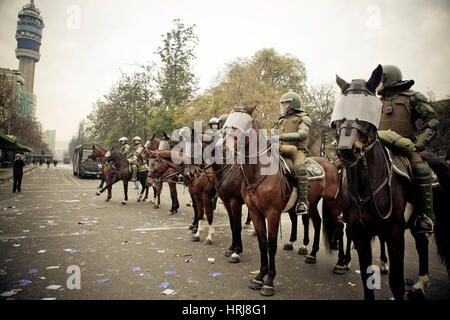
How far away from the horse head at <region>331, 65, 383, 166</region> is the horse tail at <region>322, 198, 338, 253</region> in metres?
2.69

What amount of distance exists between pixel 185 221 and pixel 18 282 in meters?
5.25

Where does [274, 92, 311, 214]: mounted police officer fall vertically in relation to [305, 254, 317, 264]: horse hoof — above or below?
above

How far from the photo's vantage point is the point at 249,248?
5.86 metres

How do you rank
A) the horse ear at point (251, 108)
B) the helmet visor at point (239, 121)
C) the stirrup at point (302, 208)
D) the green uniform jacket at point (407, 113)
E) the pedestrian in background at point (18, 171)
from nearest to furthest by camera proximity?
the green uniform jacket at point (407, 113) < the helmet visor at point (239, 121) < the horse ear at point (251, 108) < the stirrup at point (302, 208) < the pedestrian in background at point (18, 171)

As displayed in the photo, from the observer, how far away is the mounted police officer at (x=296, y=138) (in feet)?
13.8

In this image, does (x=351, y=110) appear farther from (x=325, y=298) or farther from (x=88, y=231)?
(x=88, y=231)

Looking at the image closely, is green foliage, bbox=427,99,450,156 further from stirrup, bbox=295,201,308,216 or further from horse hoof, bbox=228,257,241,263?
horse hoof, bbox=228,257,241,263

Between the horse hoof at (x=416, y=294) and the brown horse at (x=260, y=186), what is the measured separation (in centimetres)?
211

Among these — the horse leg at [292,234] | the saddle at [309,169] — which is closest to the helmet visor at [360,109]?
the saddle at [309,169]

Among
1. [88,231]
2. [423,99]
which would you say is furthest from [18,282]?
[423,99]

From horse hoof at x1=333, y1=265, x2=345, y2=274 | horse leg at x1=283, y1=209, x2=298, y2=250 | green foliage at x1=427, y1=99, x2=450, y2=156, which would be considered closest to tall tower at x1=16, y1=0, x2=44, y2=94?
horse leg at x1=283, y1=209, x2=298, y2=250

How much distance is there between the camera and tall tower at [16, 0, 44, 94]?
73875 mm

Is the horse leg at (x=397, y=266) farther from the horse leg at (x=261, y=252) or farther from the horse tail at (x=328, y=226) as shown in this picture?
the horse tail at (x=328, y=226)

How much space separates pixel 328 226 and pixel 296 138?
86.1 inches
